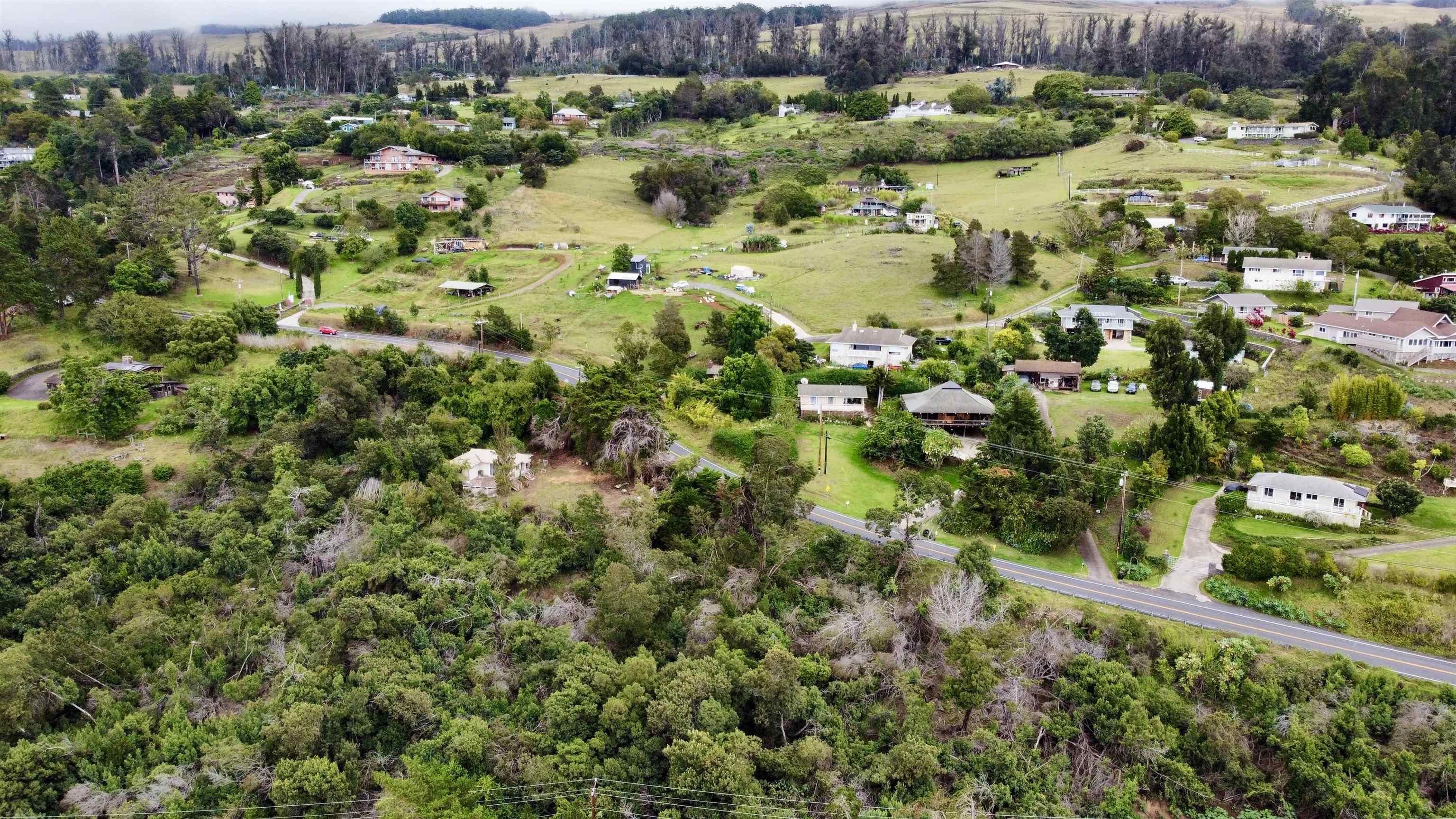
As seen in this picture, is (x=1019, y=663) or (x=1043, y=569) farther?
Answer: (x=1043, y=569)

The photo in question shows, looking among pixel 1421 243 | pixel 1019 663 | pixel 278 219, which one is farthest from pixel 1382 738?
pixel 278 219

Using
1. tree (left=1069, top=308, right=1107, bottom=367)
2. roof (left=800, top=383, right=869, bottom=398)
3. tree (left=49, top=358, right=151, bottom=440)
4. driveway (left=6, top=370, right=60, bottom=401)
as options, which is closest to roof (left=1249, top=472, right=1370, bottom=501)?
tree (left=1069, top=308, right=1107, bottom=367)

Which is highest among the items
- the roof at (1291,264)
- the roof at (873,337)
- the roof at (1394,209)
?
the roof at (1394,209)

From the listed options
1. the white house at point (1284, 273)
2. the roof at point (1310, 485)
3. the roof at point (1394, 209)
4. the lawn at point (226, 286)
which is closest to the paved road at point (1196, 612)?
the roof at point (1310, 485)

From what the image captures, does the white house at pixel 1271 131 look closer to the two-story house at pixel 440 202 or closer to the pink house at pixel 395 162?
the two-story house at pixel 440 202

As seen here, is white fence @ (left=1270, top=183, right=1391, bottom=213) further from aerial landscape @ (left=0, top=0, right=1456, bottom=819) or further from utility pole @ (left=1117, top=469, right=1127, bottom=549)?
utility pole @ (left=1117, top=469, right=1127, bottom=549)

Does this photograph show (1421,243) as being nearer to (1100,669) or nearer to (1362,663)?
(1362,663)
